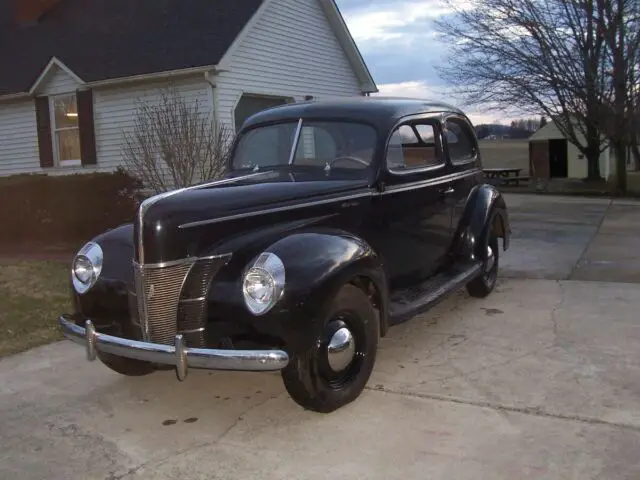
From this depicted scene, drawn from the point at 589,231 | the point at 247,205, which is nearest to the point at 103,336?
the point at 247,205

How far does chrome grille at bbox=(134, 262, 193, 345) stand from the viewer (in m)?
3.67

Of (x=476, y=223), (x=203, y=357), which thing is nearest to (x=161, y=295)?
(x=203, y=357)

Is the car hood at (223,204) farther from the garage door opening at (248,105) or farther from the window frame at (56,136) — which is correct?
the window frame at (56,136)

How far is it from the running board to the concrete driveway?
41cm

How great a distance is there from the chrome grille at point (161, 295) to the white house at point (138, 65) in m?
8.96

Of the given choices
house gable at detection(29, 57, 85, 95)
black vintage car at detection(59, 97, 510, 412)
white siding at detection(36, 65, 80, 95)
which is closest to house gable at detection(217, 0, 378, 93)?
house gable at detection(29, 57, 85, 95)

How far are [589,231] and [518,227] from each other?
1.25m

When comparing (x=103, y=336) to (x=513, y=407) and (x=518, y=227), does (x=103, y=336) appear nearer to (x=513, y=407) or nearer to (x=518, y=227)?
(x=513, y=407)

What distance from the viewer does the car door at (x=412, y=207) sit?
15.8 feet

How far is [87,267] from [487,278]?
3.95 meters

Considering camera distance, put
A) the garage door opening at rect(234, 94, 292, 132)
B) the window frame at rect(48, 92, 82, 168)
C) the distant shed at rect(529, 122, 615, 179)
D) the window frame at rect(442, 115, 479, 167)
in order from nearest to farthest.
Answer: the window frame at rect(442, 115, 479, 167), the garage door opening at rect(234, 94, 292, 132), the window frame at rect(48, 92, 82, 168), the distant shed at rect(529, 122, 615, 179)

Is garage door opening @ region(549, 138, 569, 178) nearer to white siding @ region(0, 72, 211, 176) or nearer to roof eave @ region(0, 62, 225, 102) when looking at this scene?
white siding @ region(0, 72, 211, 176)

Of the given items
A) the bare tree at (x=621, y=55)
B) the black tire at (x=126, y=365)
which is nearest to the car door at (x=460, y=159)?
the black tire at (x=126, y=365)

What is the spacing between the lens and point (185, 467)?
328cm
